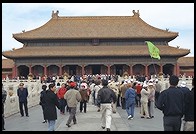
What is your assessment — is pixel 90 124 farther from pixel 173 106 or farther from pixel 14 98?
pixel 14 98

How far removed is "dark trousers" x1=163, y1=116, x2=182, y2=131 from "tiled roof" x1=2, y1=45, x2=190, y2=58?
42.7 meters

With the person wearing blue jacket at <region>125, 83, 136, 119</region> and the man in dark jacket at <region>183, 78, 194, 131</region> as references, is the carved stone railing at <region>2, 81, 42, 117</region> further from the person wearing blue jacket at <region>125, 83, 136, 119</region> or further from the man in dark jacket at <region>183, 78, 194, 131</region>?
the man in dark jacket at <region>183, 78, 194, 131</region>

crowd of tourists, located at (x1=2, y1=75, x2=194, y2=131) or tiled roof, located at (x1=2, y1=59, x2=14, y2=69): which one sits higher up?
tiled roof, located at (x1=2, y1=59, x2=14, y2=69)

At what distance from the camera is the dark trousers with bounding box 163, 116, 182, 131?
9016 millimetres

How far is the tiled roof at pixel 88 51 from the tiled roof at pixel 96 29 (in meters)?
1.44

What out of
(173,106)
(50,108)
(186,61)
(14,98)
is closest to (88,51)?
(186,61)

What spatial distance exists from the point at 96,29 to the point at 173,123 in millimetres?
48533

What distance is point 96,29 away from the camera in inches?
2248

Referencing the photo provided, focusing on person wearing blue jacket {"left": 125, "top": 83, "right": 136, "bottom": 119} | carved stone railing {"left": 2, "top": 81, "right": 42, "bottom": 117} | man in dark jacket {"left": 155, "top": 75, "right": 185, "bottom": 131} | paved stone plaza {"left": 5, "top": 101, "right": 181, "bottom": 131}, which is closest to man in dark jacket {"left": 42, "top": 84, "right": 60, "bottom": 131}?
paved stone plaza {"left": 5, "top": 101, "right": 181, "bottom": 131}

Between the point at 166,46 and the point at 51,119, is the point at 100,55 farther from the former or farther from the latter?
the point at 51,119

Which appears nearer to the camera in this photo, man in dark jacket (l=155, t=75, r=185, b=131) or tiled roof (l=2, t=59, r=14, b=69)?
man in dark jacket (l=155, t=75, r=185, b=131)

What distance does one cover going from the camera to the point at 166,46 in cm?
5500

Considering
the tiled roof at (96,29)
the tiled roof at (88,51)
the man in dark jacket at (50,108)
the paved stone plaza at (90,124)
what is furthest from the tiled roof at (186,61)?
the man in dark jacket at (50,108)

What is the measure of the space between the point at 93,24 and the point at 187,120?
5016cm
